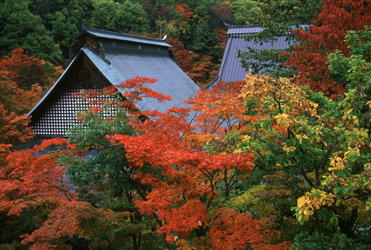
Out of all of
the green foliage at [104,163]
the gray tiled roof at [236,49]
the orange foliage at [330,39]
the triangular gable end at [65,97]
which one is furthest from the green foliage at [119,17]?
the green foliage at [104,163]

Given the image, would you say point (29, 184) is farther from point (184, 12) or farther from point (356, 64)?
point (184, 12)

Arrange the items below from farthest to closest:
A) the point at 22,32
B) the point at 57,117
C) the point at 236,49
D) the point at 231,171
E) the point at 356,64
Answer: the point at 22,32 < the point at 236,49 < the point at 57,117 < the point at 231,171 < the point at 356,64

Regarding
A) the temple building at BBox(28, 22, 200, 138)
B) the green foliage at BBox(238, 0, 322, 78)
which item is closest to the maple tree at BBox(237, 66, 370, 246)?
the green foliage at BBox(238, 0, 322, 78)

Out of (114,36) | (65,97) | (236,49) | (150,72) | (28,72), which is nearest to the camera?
(65,97)

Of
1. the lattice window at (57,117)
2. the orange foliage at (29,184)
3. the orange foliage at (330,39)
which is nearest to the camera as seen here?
the orange foliage at (29,184)

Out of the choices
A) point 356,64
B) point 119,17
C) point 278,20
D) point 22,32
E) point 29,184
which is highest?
point 119,17

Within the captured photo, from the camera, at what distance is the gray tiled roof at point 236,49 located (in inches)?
714

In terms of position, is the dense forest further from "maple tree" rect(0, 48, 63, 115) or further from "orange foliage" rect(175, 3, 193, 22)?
"orange foliage" rect(175, 3, 193, 22)

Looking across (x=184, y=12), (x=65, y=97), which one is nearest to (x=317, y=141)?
(x=65, y=97)

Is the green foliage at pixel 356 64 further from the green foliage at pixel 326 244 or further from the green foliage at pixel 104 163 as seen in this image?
the green foliage at pixel 104 163

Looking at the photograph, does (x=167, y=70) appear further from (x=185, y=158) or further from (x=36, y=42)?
(x=185, y=158)

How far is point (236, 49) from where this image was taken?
18.5m

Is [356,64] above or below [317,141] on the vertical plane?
above

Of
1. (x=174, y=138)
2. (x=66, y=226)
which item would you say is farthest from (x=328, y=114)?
(x=66, y=226)
